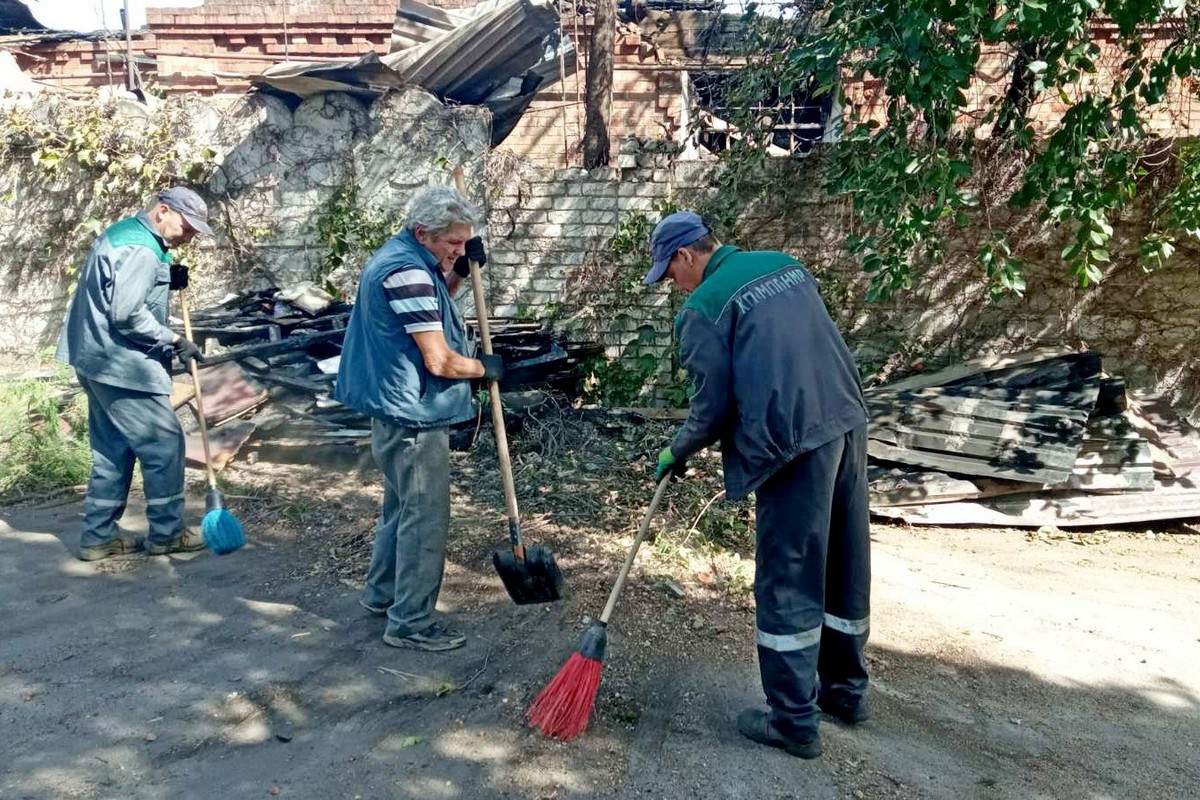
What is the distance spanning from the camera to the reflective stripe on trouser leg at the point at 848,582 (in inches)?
127

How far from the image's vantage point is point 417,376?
12.1ft

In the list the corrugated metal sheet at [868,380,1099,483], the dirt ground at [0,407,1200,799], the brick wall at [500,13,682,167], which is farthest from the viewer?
the brick wall at [500,13,682,167]

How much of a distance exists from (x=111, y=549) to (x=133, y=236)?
175 centimetres

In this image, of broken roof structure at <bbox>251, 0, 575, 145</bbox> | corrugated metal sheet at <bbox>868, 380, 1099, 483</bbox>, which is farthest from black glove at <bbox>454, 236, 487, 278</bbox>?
broken roof structure at <bbox>251, 0, 575, 145</bbox>

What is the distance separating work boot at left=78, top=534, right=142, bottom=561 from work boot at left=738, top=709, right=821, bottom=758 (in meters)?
3.65

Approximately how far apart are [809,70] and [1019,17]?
4.06 ft

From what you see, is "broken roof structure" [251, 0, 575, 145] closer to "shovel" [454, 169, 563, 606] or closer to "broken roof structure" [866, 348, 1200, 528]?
"shovel" [454, 169, 563, 606]

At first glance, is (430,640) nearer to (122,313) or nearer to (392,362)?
(392,362)

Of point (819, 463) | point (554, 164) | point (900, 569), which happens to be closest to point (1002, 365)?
point (900, 569)

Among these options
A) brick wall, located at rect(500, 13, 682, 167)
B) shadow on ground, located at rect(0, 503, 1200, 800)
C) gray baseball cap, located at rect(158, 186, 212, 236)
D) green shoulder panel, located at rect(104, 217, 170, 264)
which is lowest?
shadow on ground, located at rect(0, 503, 1200, 800)

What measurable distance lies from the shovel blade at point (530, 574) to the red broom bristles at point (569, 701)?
0.78 meters

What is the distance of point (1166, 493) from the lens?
6.27 meters

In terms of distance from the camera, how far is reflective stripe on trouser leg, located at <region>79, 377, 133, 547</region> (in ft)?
16.0

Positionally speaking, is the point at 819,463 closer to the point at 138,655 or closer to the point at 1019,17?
the point at 1019,17
